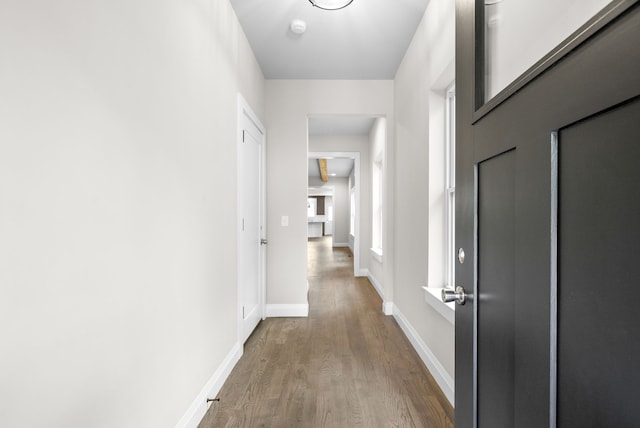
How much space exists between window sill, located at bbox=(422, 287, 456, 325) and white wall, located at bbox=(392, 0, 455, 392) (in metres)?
0.07

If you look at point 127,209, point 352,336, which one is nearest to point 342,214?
point 352,336

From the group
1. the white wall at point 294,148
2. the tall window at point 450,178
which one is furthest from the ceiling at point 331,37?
the tall window at point 450,178

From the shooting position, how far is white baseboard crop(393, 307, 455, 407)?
6.33ft

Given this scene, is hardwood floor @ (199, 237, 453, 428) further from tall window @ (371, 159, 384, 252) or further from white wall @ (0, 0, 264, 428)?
tall window @ (371, 159, 384, 252)

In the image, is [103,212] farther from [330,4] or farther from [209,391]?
[330,4]

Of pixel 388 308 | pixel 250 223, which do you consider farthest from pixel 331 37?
pixel 388 308

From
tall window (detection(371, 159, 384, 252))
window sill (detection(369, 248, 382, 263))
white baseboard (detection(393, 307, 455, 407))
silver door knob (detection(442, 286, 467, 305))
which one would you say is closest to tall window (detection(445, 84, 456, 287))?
white baseboard (detection(393, 307, 455, 407))

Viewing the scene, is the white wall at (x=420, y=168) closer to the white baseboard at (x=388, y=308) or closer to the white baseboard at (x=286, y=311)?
the white baseboard at (x=388, y=308)

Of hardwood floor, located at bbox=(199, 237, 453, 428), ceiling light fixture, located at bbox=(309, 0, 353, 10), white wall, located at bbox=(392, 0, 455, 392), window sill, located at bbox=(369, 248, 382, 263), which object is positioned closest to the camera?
hardwood floor, located at bbox=(199, 237, 453, 428)

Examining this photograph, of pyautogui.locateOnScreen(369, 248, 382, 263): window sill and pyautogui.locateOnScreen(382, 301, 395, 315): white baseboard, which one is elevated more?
pyautogui.locateOnScreen(369, 248, 382, 263): window sill

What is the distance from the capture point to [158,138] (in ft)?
4.45

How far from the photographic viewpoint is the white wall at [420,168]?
209 cm

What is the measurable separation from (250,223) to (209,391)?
4.73ft

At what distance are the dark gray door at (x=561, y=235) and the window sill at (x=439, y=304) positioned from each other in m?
0.98
